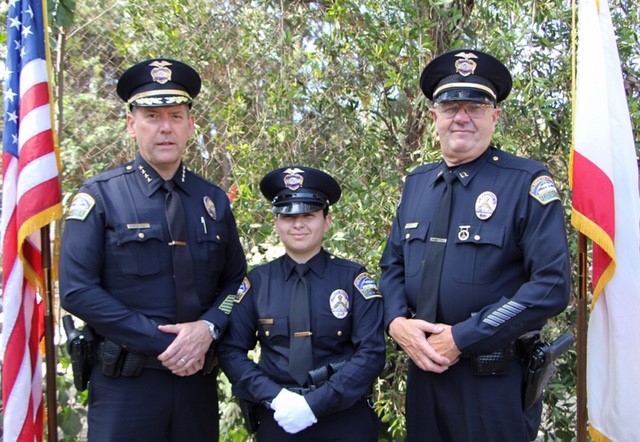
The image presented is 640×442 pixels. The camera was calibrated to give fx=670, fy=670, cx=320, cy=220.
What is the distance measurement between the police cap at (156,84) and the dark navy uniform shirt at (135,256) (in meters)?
0.28

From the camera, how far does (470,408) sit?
2578 mm

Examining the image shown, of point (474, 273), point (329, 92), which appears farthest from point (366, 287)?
point (329, 92)

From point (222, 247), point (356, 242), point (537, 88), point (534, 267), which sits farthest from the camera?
point (356, 242)

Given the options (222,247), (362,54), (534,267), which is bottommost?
(534,267)

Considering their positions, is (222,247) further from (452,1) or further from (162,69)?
(452,1)

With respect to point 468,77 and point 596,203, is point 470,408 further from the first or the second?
point 468,77

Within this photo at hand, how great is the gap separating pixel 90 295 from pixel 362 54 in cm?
213

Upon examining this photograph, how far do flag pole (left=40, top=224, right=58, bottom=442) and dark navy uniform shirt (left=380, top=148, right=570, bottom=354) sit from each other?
1478 millimetres

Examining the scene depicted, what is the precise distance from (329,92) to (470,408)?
2.15 metres

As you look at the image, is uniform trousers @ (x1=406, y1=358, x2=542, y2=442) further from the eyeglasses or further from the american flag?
the american flag

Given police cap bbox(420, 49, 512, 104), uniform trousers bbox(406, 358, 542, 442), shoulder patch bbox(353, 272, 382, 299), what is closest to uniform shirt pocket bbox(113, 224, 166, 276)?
shoulder patch bbox(353, 272, 382, 299)

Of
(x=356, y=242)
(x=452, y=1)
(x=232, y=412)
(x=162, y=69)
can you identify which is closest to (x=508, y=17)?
(x=452, y=1)

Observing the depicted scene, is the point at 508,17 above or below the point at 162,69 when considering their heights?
above

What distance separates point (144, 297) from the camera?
276 centimetres
